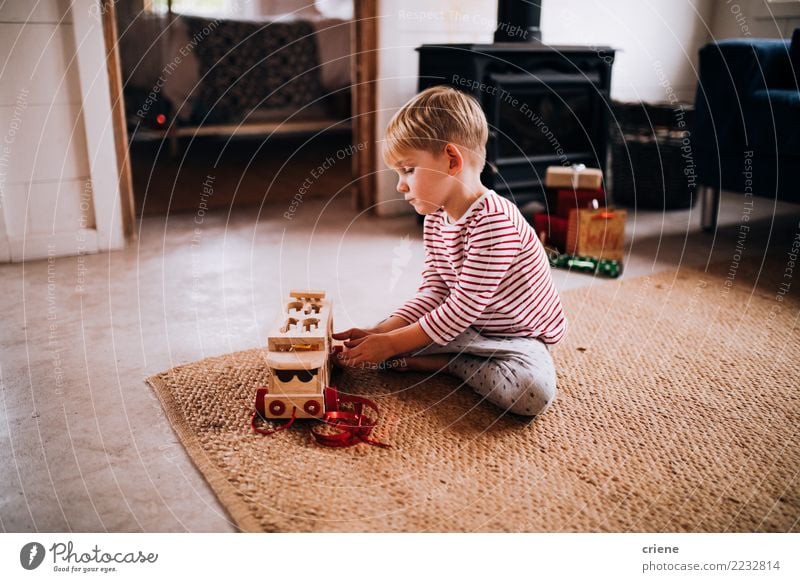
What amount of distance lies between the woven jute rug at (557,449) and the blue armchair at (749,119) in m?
0.65

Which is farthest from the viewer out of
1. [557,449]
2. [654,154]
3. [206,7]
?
[206,7]

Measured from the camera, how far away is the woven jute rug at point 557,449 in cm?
86

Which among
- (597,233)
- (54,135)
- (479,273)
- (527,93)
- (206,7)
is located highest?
(206,7)

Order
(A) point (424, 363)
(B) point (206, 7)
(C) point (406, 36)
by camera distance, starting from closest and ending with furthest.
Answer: (A) point (424, 363), (C) point (406, 36), (B) point (206, 7)

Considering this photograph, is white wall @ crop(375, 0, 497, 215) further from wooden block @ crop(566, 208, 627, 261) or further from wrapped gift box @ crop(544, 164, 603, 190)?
wooden block @ crop(566, 208, 627, 261)

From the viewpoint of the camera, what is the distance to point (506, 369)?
111cm

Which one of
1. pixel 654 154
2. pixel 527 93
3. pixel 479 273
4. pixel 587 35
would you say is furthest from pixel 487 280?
pixel 587 35

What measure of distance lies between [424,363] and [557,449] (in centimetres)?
30

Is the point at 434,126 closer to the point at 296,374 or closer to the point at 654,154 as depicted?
the point at 296,374

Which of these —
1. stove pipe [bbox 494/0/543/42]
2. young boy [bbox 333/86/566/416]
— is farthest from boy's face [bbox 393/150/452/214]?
stove pipe [bbox 494/0/543/42]

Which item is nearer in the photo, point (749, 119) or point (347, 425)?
point (347, 425)

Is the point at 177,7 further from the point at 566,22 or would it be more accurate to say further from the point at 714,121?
the point at 714,121

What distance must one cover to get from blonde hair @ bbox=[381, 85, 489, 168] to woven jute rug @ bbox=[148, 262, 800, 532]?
399mm
